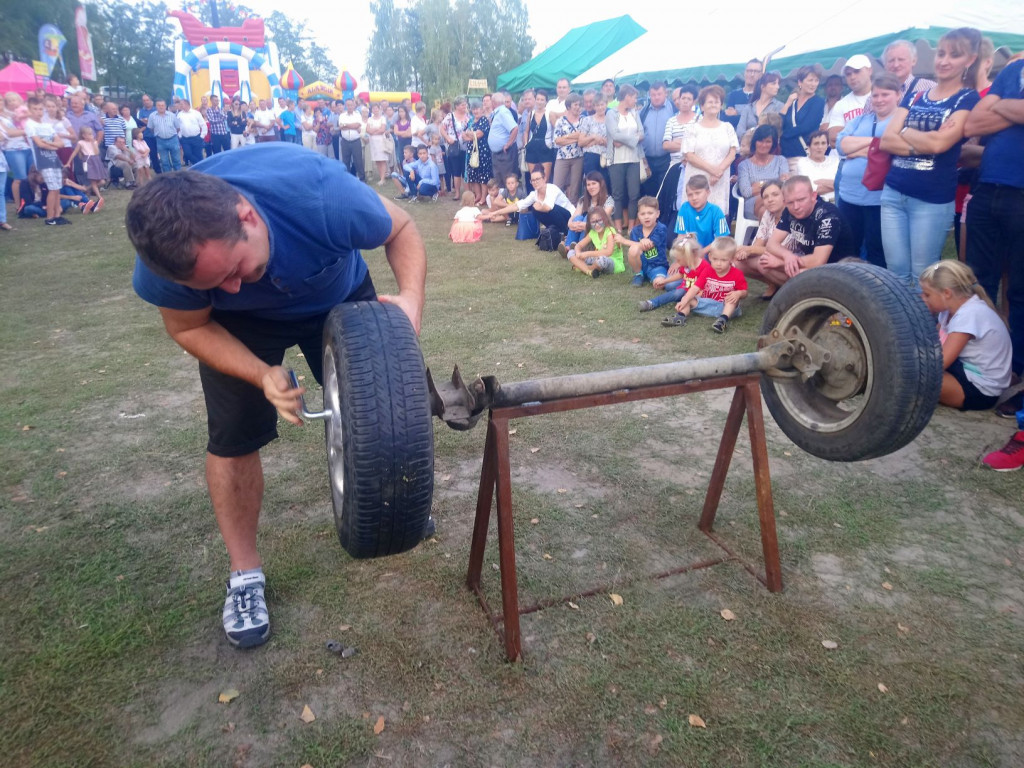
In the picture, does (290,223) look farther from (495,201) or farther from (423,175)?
(423,175)

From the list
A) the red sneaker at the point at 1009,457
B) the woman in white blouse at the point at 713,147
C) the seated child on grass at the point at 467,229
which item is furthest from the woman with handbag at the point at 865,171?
the seated child on grass at the point at 467,229

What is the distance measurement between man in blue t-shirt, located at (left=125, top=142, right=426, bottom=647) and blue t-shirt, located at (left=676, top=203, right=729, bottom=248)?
5347mm

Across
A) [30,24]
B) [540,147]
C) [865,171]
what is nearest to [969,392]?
[865,171]

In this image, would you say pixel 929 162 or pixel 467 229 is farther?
pixel 467 229

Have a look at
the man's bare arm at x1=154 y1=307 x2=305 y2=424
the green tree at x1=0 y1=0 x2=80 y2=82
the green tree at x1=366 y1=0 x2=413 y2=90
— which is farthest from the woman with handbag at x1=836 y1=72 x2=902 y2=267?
the green tree at x1=366 y1=0 x2=413 y2=90

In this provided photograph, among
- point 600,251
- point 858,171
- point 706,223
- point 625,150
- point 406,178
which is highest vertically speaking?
point 625,150

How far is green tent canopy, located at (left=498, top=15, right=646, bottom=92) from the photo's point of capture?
14742 mm

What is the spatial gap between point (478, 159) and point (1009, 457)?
11707mm

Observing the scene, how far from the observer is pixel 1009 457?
12.2ft

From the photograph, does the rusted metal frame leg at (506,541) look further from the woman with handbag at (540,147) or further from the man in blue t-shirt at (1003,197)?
the woman with handbag at (540,147)

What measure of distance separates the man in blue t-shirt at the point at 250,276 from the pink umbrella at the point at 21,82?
77.1ft

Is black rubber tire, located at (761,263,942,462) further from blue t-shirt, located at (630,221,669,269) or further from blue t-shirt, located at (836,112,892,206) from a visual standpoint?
blue t-shirt, located at (630,221,669,269)

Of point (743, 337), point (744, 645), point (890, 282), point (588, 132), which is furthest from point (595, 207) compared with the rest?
point (744, 645)

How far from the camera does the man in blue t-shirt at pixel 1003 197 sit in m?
4.22
